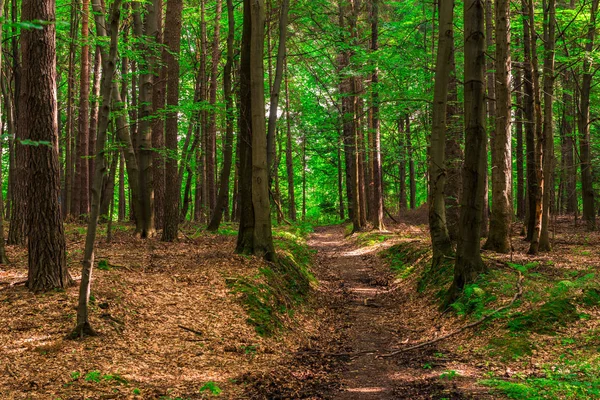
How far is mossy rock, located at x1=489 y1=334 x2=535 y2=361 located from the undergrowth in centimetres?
353

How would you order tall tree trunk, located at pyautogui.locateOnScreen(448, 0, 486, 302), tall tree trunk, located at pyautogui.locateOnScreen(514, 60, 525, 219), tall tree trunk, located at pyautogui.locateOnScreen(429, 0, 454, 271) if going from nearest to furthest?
tall tree trunk, located at pyautogui.locateOnScreen(448, 0, 486, 302)
tall tree trunk, located at pyautogui.locateOnScreen(429, 0, 454, 271)
tall tree trunk, located at pyautogui.locateOnScreen(514, 60, 525, 219)

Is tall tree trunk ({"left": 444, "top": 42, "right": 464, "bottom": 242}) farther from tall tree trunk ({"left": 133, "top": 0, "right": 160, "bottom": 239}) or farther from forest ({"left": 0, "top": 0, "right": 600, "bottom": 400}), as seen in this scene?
tall tree trunk ({"left": 133, "top": 0, "right": 160, "bottom": 239})

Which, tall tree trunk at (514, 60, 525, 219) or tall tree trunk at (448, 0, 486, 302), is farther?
tall tree trunk at (514, 60, 525, 219)

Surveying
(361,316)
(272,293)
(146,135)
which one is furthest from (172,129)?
(361,316)

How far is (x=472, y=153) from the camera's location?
28.3 feet

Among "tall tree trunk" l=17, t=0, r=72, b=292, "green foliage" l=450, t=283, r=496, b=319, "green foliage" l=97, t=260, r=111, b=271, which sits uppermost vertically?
"tall tree trunk" l=17, t=0, r=72, b=292

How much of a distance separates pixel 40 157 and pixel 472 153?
24.6 feet

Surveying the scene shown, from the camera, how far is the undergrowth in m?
8.07

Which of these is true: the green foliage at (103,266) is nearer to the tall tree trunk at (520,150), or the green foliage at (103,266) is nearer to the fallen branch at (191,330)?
the fallen branch at (191,330)

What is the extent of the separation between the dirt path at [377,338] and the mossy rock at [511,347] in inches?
25.6

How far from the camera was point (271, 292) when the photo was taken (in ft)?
30.1

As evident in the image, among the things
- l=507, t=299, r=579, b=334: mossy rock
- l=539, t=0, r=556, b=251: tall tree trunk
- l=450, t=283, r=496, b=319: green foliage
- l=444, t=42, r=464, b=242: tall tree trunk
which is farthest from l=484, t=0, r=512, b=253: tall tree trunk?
l=507, t=299, r=579, b=334: mossy rock

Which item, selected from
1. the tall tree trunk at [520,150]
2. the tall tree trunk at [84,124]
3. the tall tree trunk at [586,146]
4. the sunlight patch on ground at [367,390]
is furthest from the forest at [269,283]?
the tall tree trunk at [520,150]

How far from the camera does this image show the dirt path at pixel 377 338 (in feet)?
17.5
